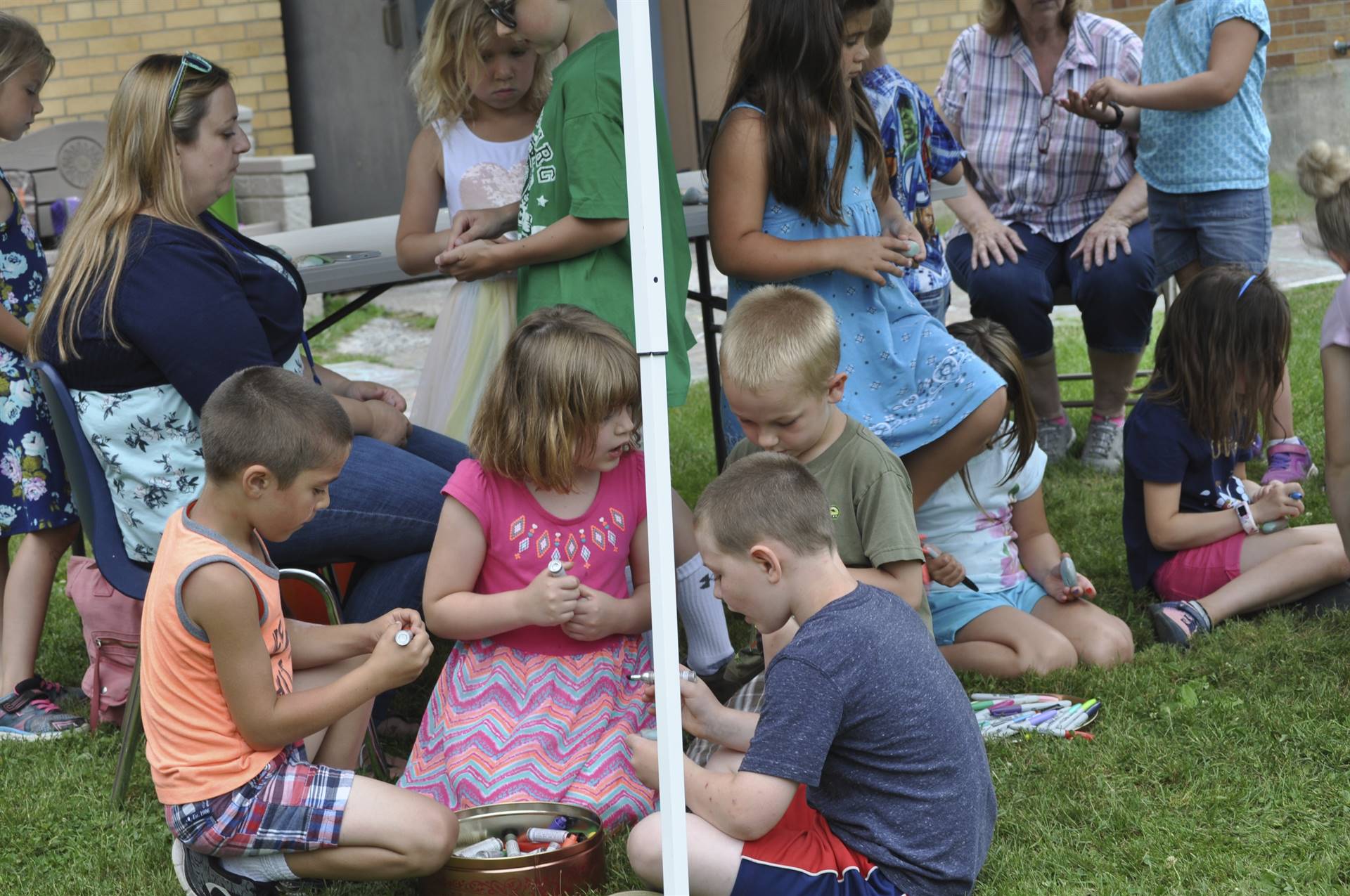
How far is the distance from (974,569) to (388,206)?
661cm

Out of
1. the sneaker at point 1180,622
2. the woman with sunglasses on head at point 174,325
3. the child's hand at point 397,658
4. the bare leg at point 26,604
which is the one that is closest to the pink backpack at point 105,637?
the bare leg at point 26,604

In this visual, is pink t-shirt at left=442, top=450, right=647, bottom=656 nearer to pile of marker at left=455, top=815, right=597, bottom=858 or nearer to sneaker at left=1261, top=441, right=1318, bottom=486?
pile of marker at left=455, top=815, right=597, bottom=858

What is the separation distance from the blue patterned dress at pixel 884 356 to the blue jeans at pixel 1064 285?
5.68ft

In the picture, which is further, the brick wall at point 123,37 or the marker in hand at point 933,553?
the brick wall at point 123,37

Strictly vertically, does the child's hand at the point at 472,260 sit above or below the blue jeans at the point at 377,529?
above

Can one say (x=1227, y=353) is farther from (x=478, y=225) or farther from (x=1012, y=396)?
(x=478, y=225)

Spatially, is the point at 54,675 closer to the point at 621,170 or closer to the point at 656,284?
the point at 621,170

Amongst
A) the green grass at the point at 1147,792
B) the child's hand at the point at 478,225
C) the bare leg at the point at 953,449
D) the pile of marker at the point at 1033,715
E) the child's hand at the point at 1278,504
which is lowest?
the green grass at the point at 1147,792

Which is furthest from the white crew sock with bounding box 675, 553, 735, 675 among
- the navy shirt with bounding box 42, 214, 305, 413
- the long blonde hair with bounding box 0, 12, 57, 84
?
the long blonde hair with bounding box 0, 12, 57, 84

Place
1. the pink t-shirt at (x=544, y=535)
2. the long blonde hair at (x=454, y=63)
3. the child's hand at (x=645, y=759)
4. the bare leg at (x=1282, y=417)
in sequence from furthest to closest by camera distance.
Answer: the bare leg at (x=1282, y=417) < the long blonde hair at (x=454, y=63) < the pink t-shirt at (x=544, y=535) < the child's hand at (x=645, y=759)

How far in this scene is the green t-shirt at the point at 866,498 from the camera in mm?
2738

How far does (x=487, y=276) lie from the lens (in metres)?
3.46

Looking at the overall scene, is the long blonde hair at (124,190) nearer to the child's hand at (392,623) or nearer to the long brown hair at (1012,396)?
the child's hand at (392,623)

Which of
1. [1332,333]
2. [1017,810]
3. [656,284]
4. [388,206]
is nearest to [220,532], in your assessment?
[656,284]
